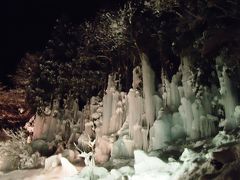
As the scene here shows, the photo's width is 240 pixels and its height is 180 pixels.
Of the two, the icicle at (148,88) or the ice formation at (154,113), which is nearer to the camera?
the ice formation at (154,113)

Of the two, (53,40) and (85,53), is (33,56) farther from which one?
(85,53)

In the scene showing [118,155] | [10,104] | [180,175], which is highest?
[10,104]

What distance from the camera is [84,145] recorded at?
19.1 meters

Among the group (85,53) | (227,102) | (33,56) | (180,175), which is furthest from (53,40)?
(180,175)

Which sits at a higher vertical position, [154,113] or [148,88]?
[148,88]

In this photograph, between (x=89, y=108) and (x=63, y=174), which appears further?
(x=89, y=108)

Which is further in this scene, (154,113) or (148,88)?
(148,88)

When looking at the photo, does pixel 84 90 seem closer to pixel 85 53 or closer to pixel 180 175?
pixel 85 53

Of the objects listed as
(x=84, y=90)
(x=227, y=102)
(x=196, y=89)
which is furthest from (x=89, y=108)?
(x=227, y=102)

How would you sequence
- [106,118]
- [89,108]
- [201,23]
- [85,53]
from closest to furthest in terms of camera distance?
[201,23]
[106,118]
[89,108]
[85,53]

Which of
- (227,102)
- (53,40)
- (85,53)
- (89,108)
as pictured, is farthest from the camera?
(53,40)

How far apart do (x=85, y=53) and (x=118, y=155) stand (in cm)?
793

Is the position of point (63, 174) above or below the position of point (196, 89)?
below

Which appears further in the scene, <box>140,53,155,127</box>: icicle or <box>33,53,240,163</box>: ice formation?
<box>140,53,155,127</box>: icicle
